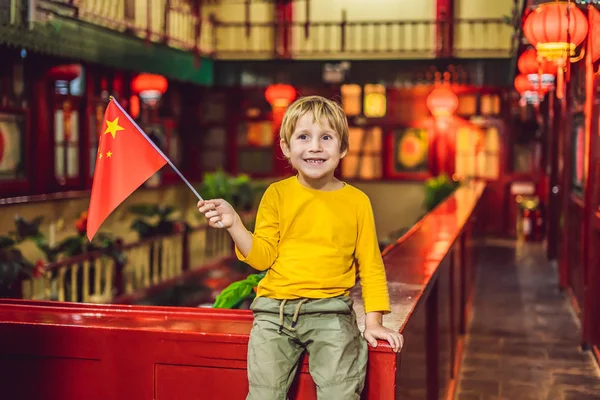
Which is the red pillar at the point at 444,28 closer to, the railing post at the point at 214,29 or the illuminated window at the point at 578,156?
the railing post at the point at 214,29

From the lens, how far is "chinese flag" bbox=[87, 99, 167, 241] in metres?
2.58

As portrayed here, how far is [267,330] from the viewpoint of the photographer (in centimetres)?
241

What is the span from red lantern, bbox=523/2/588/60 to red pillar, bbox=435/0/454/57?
406 inches

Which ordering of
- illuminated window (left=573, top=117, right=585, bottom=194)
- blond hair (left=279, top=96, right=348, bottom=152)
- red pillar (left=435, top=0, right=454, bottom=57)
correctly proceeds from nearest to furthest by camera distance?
blond hair (left=279, top=96, right=348, bottom=152), illuminated window (left=573, top=117, right=585, bottom=194), red pillar (left=435, top=0, right=454, bottom=57)

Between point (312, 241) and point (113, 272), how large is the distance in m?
7.07

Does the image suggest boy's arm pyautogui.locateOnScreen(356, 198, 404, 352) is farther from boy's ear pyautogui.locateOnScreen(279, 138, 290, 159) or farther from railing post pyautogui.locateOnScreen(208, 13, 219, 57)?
railing post pyautogui.locateOnScreen(208, 13, 219, 57)

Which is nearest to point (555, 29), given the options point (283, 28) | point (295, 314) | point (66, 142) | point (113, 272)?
point (295, 314)

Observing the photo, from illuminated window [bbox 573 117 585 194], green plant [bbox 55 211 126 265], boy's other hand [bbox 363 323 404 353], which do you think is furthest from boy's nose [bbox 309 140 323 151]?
illuminated window [bbox 573 117 585 194]

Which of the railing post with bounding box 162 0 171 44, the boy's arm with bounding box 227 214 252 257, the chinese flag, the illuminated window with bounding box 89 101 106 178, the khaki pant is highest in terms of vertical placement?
the railing post with bounding box 162 0 171 44

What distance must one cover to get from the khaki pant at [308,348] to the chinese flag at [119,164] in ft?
1.95

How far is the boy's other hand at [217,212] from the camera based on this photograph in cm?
221

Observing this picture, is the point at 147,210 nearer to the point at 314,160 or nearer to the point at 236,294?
the point at 236,294

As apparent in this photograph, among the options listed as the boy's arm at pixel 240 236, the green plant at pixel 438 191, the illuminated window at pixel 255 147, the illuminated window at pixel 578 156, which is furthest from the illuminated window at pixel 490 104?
the boy's arm at pixel 240 236

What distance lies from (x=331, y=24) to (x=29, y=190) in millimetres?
8221
